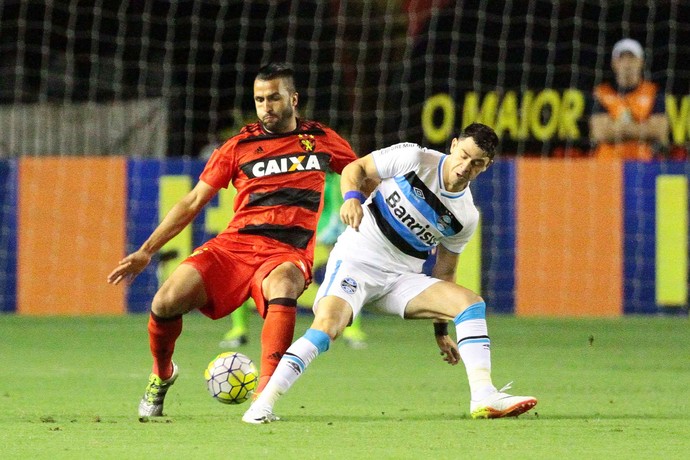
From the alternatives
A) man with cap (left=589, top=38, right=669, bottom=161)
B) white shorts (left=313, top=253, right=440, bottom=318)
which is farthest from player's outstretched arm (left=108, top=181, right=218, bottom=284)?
man with cap (left=589, top=38, right=669, bottom=161)

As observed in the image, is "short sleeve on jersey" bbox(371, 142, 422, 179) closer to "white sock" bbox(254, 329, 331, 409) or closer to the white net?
"white sock" bbox(254, 329, 331, 409)

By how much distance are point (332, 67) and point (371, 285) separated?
8.78 meters

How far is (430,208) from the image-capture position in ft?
22.4

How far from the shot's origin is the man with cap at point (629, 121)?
42.8 feet

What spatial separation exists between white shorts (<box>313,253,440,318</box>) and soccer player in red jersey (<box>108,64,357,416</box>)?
163 millimetres

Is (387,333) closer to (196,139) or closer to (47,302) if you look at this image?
(47,302)

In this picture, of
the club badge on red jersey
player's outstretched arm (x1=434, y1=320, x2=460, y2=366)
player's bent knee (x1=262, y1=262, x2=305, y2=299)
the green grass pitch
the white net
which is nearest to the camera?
the green grass pitch

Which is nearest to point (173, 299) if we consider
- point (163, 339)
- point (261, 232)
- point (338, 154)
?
point (163, 339)

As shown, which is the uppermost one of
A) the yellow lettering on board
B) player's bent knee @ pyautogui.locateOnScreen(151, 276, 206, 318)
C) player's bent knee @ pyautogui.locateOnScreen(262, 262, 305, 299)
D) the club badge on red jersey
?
the club badge on red jersey

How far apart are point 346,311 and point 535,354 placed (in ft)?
12.4

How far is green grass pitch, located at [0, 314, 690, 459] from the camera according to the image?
5.57 m

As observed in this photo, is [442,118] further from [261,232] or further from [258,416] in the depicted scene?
[258,416]

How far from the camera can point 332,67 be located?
1543 cm

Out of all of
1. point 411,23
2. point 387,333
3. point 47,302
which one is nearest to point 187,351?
point 387,333
